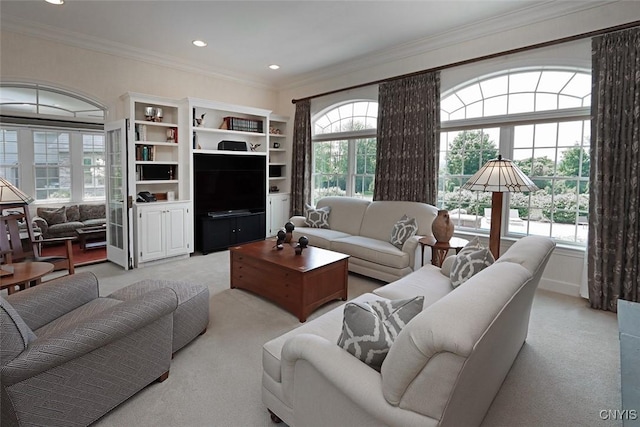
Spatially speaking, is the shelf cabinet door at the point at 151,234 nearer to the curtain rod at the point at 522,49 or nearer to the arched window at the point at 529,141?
the curtain rod at the point at 522,49

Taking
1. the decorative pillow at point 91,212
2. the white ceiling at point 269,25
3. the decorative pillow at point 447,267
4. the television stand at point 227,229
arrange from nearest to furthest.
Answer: the decorative pillow at point 447,267, the white ceiling at point 269,25, the television stand at point 227,229, the decorative pillow at point 91,212

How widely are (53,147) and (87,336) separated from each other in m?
7.56

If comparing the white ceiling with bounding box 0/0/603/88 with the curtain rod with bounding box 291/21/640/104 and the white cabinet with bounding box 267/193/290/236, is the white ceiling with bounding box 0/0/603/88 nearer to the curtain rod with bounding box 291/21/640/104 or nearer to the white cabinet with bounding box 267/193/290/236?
the curtain rod with bounding box 291/21/640/104

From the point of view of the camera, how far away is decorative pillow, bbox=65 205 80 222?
269 inches

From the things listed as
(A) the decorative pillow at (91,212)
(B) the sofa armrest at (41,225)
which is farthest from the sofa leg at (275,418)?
(A) the decorative pillow at (91,212)

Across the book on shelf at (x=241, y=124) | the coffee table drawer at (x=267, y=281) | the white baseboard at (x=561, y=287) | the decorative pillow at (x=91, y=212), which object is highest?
the book on shelf at (x=241, y=124)

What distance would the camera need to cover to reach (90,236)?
20.5 feet

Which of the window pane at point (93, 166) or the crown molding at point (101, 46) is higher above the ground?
the crown molding at point (101, 46)

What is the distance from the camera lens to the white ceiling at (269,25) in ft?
12.0

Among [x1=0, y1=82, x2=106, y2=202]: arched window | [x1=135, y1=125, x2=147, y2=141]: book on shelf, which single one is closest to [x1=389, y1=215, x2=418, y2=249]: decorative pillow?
[x1=135, y1=125, x2=147, y2=141]: book on shelf

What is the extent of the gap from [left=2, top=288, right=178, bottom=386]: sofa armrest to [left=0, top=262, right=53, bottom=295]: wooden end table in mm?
1418

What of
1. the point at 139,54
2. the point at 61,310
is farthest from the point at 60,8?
the point at 61,310

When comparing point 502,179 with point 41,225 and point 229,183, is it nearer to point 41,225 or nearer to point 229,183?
point 229,183

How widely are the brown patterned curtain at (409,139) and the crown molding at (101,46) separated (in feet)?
9.78
